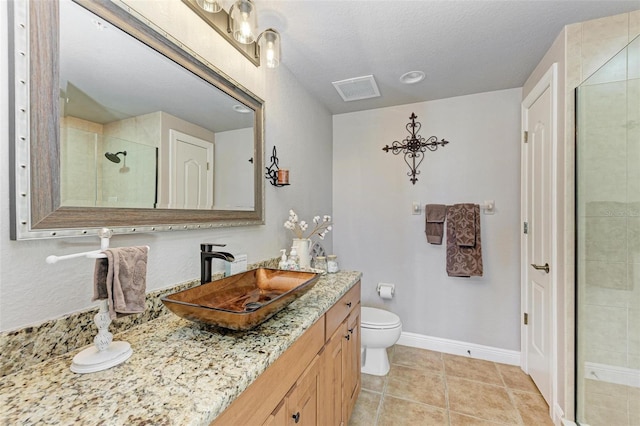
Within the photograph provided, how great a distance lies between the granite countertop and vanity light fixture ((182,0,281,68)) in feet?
4.10

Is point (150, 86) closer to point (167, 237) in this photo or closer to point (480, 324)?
point (167, 237)

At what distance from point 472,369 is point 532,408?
18.2 inches

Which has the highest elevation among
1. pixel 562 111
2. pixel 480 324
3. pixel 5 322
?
pixel 562 111

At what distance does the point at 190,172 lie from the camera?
1227 mm

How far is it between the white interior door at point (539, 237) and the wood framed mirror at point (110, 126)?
6.62ft

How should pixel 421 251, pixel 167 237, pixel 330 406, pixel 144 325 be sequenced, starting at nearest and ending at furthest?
pixel 144 325
pixel 167 237
pixel 330 406
pixel 421 251

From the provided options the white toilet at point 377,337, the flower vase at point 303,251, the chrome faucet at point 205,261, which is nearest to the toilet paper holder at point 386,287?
the white toilet at point 377,337

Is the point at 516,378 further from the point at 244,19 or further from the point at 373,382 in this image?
the point at 244,19

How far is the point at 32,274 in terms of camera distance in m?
0.73

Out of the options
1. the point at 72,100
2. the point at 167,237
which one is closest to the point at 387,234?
the point at 167,237

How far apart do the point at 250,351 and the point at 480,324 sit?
93.6 inches

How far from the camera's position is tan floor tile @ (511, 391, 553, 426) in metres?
1.69

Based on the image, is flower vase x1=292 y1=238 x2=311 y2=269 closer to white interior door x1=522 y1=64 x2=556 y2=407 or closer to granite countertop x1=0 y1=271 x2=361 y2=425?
granite countertop x1=0 y1=271 x2=361 y2=425

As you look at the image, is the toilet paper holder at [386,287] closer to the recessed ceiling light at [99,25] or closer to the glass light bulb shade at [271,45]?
the glass light bulb shade at [271,45]
